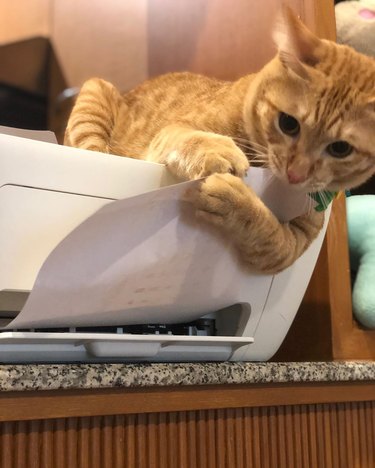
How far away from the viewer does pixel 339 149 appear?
2.75ft

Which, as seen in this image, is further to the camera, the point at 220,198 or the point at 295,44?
the point at 295,44

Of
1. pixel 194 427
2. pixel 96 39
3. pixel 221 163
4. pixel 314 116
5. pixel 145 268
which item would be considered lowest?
pixel 194 427

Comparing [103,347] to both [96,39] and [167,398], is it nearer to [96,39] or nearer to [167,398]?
[167,398]

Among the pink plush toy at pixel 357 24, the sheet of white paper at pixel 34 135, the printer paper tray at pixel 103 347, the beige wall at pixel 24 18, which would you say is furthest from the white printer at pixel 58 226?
the beige wall at pixel 24 18

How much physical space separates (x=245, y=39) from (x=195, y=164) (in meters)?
0.59

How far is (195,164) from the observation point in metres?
0.71

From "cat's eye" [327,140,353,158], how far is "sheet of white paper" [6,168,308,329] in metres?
0.08

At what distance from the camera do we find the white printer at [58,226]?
2.07 feet

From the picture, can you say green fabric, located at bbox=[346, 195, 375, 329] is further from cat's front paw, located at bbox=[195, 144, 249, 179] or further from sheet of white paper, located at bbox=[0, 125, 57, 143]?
sheet of white paper, located at bbox=[0, 125, 57, 143]

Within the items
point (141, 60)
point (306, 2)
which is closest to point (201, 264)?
point (306, 2)

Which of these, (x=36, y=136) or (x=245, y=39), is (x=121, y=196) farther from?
(x=245, y=39)

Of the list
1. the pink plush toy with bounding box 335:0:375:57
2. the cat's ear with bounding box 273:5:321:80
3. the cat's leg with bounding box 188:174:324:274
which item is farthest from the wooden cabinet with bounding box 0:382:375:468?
the pink plush toy with bounding box 335:0:375:57

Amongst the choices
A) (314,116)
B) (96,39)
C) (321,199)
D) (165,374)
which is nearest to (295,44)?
(314,116)

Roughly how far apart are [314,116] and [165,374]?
0.38 meters
